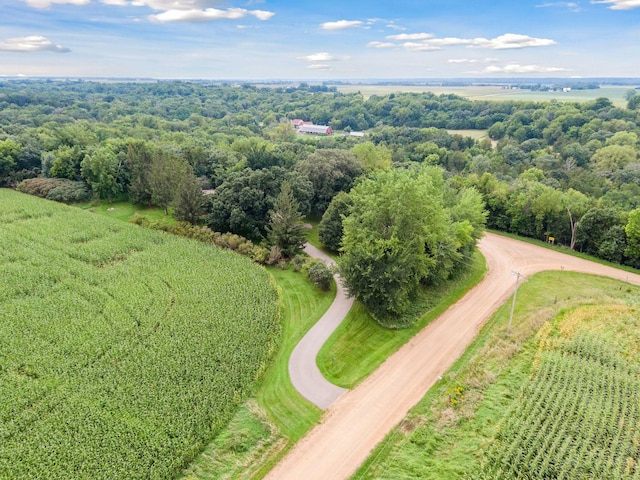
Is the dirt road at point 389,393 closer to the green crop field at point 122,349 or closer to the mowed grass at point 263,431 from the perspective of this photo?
the mowed grass at point 263,431

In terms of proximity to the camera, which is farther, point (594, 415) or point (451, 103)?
point (451, 103)

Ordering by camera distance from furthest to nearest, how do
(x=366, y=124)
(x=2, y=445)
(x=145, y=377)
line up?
1. (x=366, y=124)
2. (x=145, y=377)
3. (x=2, y=445)

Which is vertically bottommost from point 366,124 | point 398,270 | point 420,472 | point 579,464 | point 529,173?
point 420,472

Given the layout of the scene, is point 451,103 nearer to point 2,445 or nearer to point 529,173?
point 529,173

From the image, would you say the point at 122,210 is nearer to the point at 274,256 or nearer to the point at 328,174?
the point at 274,256

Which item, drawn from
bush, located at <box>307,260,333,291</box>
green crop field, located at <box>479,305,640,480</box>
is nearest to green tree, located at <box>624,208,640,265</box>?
green crop field, located at <box>479,305,640,480</box>

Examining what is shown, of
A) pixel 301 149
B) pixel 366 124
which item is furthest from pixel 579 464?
pixel 366 124

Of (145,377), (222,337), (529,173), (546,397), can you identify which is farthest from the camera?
(529,173)
